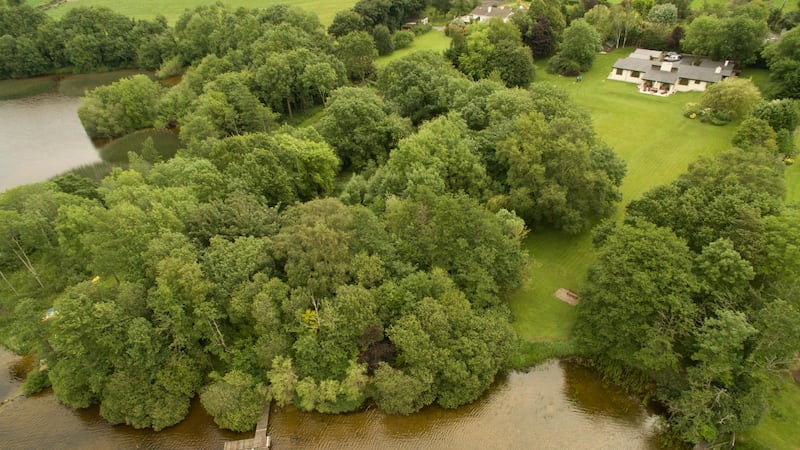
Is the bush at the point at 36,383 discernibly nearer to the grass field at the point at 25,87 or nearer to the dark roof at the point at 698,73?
the grass field at the point at 25,87

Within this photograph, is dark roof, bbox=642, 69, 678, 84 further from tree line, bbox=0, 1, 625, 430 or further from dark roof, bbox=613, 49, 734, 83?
tree line, bbox=0, 1, 625, 430

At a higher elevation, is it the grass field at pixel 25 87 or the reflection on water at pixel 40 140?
the grass field at pixel 25 87

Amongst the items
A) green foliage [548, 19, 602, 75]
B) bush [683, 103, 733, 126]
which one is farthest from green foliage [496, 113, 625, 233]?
green foliage [548, 19, 602, 75]

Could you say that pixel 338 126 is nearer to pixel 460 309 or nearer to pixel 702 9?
pixel 460 309

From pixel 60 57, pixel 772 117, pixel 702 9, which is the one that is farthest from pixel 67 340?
pixel 702 9

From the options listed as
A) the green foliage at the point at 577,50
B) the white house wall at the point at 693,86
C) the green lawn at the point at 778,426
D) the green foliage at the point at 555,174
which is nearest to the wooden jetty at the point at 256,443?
the green foliage at the point at 555,174

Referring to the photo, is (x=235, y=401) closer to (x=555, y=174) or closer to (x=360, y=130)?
(x=555, y=174)

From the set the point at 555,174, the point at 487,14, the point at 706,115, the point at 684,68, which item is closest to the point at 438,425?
the point at 555,174
